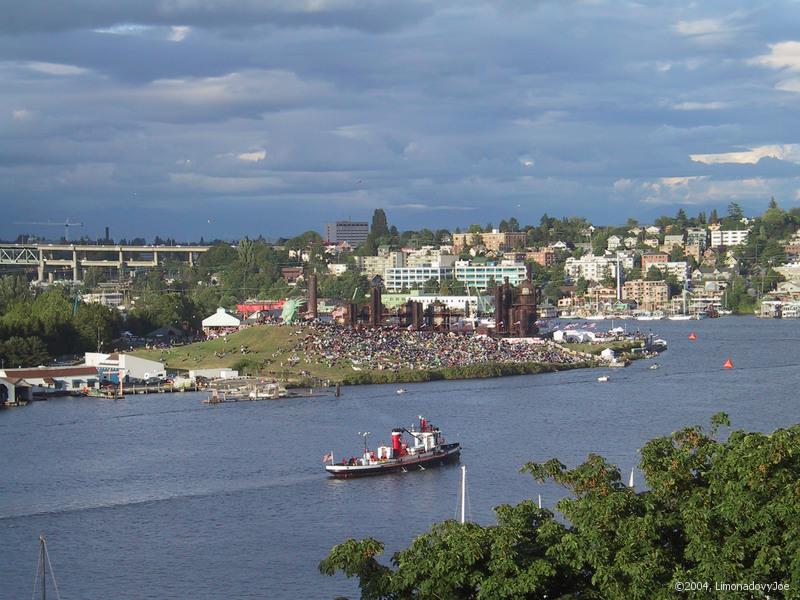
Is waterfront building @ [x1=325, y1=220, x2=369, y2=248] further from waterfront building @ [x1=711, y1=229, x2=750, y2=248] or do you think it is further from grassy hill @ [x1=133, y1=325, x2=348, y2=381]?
grassy hill @ [x1=133, y1=325, x2=348, y2=381]

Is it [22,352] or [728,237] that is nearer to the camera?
[22,352]

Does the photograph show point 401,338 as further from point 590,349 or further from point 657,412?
point 657,412

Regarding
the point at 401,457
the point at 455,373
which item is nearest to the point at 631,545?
the point at 401,457

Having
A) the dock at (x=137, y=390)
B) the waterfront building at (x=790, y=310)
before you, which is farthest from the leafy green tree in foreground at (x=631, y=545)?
the waterfront building at (x=790, y=310)

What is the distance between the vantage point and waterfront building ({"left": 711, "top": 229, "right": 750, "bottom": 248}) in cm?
13750

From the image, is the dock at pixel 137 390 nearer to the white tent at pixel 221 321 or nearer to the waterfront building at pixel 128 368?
the waterfront building at pixel 128 368

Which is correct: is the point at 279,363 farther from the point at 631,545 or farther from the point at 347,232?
the point at 347,232

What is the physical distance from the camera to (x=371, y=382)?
156ft

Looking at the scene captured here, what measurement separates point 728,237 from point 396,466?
382 feet

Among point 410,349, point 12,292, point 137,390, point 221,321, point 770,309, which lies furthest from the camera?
point 770,309

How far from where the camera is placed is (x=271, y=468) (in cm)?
2858

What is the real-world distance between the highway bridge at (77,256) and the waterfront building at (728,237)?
54.9 metres

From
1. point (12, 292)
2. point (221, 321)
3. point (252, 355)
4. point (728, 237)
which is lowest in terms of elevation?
point (252, 355)

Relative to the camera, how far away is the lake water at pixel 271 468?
66.0ft
